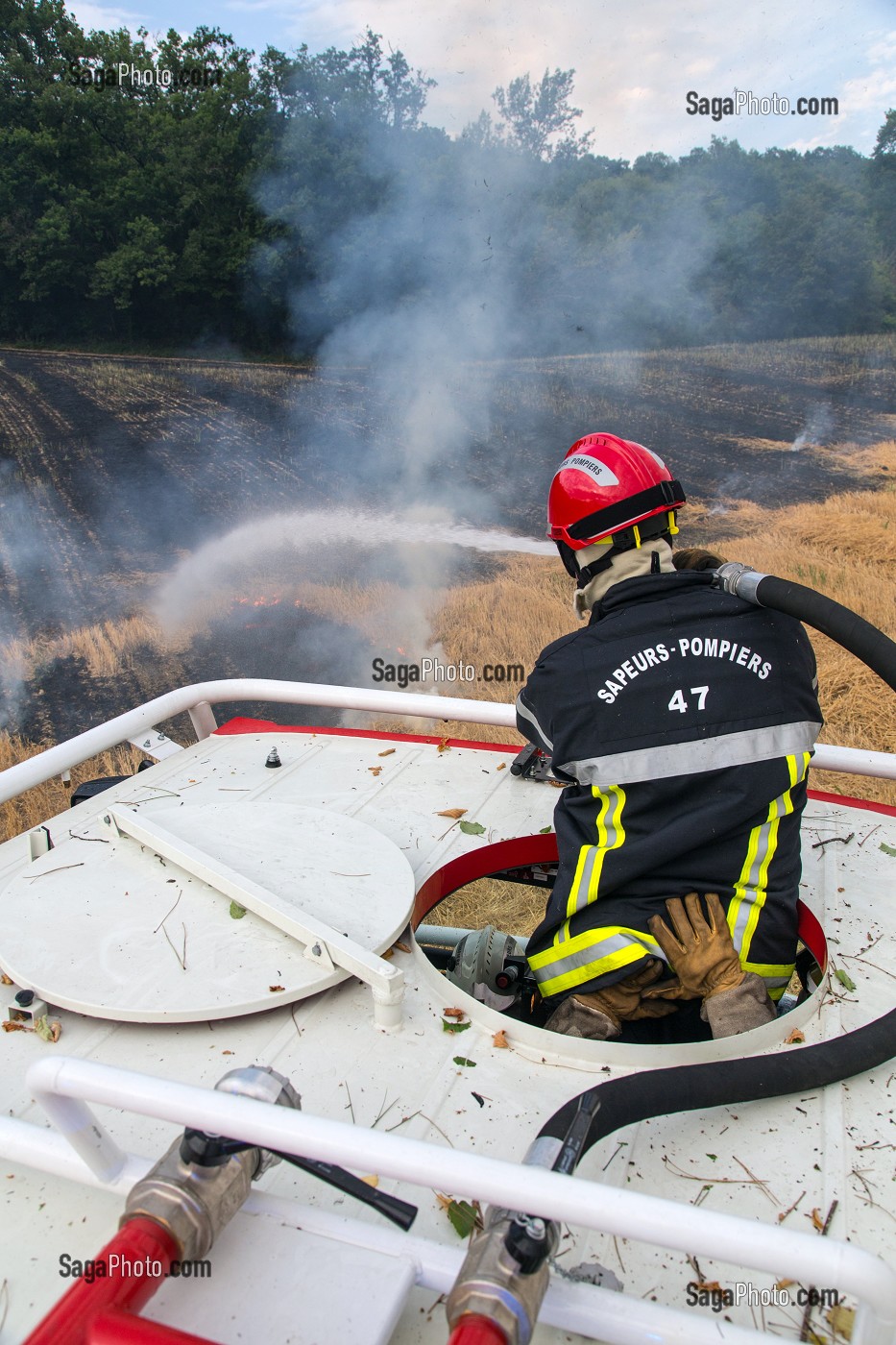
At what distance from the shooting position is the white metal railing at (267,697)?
286cm

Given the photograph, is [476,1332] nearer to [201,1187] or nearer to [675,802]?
[201,1187]

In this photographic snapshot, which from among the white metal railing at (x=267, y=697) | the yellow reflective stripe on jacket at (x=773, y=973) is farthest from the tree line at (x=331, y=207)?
the yellow reflective stripe on jacket at (x=773, y=973)

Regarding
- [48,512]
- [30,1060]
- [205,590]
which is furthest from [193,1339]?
[48,512]

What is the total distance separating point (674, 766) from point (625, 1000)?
588 millimetres

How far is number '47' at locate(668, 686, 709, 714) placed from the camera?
2027 millimetres

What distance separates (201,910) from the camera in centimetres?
231

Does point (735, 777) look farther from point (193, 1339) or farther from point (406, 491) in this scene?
point (406, 491)

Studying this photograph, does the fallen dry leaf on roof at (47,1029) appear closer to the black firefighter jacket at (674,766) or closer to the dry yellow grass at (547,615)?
the black firefighter jacket at (674,766)

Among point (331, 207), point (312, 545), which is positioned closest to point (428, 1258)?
point (312, 545)

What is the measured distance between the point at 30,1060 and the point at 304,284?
1031 cm

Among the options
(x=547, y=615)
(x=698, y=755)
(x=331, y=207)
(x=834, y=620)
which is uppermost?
(x=331, y=207)

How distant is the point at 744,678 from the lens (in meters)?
2.05

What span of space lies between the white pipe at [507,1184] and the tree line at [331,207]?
953 centimetres

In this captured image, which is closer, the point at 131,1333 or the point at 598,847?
the point at 131,1333
